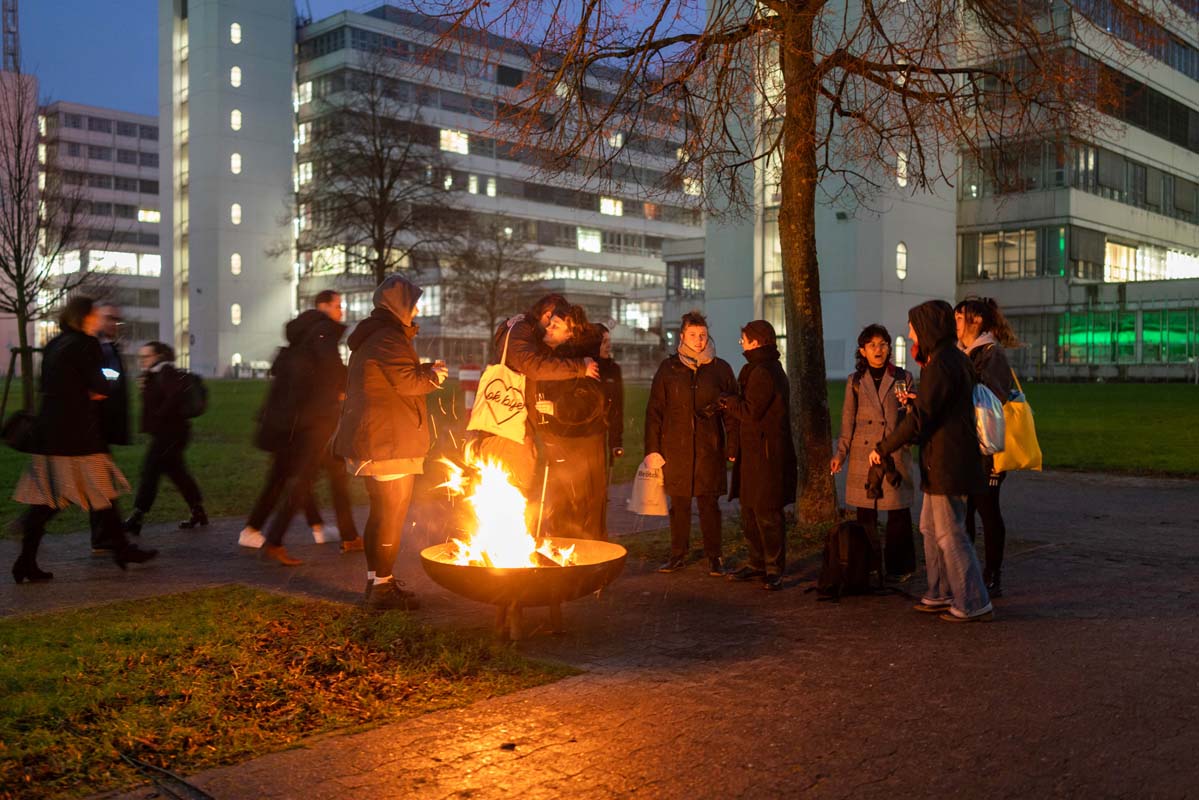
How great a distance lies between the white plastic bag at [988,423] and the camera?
729cm

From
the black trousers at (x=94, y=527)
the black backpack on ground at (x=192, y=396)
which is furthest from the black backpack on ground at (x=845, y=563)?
the black backpack on ground at (x=192, y=396)

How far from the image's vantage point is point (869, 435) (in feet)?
27.3

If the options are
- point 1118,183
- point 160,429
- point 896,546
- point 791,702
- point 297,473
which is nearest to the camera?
point 791,702

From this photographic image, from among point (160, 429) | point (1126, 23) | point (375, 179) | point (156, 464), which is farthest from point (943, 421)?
point (375, 179)

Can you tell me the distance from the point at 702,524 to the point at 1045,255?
58.5 meters

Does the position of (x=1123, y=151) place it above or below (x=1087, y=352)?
above

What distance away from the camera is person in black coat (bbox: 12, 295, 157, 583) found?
27.6 feet

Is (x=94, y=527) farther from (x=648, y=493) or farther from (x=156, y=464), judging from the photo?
(x=648, y=493)

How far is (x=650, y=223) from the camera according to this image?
107875 mm

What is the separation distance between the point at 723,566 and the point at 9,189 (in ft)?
69.5

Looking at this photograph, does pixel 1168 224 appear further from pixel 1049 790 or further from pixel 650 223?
pixel 1049 790

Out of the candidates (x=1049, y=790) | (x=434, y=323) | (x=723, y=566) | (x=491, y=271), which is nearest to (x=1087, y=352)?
(x=491, y=271)

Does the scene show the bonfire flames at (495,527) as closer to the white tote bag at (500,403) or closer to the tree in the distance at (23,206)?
the white tote bag at (500,403)

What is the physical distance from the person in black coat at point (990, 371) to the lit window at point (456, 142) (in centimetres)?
8725
